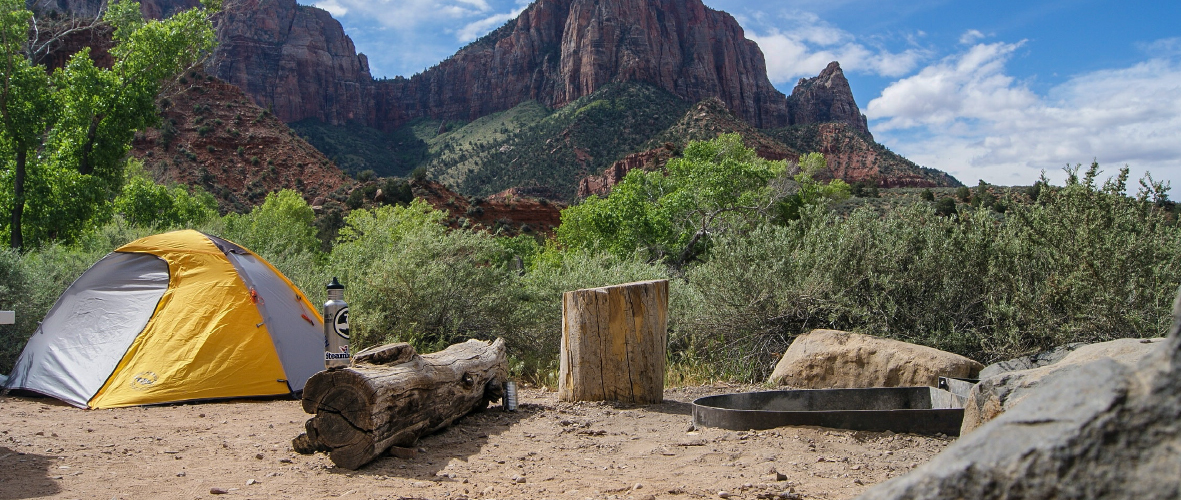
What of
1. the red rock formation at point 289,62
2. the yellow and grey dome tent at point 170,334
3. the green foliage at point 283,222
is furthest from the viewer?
the red rock formation at point 289,62

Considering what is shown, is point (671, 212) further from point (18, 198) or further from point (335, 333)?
point (335, 333)

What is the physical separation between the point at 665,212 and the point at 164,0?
94080 millimetres

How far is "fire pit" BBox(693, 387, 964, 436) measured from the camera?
4.83 meters

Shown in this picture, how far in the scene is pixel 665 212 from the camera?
21.5 metres

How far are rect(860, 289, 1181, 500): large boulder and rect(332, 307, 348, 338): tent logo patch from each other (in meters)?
4.37

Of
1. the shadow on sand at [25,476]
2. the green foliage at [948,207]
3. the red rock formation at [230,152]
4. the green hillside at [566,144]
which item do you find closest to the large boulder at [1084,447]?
the shadow on sand at [25,476]

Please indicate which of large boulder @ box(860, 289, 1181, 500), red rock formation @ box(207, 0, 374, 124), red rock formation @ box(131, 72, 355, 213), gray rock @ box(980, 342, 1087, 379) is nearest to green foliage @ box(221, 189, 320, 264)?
red rock formation @ box(131, 72, 355, 213)

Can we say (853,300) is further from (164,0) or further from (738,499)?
(164,0)

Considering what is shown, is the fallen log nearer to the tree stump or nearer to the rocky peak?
the tree stump

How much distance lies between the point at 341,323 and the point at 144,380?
3.14 metres

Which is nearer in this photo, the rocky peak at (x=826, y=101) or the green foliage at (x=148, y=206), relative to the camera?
the green foliage at (x=148, y=206)

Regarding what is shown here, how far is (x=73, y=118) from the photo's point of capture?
1423 cm

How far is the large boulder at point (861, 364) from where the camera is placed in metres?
6.28

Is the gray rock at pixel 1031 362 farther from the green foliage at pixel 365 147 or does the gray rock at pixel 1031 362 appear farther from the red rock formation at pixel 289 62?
the red rock formation at pixel 289 62
